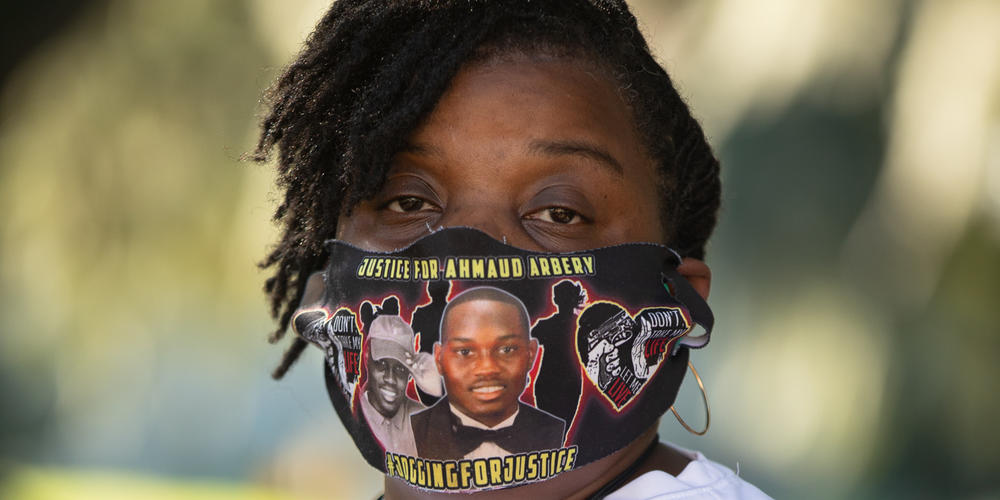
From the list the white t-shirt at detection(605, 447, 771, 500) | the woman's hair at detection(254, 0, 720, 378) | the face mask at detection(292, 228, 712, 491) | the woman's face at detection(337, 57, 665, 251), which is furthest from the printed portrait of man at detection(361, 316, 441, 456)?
the white t-shirt at detection(605, 447, 771, 500)

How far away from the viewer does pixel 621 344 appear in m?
1.88

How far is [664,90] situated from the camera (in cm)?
222

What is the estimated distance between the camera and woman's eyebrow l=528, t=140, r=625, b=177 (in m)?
1.89

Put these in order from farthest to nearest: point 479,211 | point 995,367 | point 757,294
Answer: point 757,294, point 995,367, point 479,211

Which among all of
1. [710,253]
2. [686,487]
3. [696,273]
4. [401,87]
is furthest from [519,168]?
[710,253]

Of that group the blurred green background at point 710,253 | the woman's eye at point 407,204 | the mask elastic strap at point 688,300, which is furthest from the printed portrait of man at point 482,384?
the blurred green background at point 710,253

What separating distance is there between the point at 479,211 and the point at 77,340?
369 centimetres

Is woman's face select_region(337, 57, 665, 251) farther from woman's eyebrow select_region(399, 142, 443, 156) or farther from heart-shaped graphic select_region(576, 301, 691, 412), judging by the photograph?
heart-shaped graphic select_region(576, 301, 691, 412)

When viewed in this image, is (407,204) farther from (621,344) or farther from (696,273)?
(696,273)

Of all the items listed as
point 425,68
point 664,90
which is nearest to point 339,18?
point 425,68

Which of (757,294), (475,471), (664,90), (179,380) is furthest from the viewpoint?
(179,380)

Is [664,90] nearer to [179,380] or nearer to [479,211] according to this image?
[479,211]

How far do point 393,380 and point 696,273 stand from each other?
2.56 ft

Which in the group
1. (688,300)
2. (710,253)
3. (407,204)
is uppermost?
(710,253)
